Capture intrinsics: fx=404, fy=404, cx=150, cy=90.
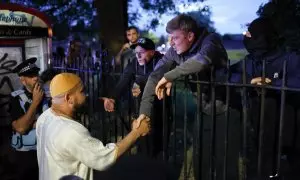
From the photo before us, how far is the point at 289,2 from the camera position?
1053 centimetres

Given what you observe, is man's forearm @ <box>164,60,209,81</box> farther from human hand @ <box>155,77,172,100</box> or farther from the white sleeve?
the white sleeve

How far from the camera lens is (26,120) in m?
4.29

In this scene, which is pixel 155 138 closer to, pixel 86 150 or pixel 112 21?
pixel 86 150

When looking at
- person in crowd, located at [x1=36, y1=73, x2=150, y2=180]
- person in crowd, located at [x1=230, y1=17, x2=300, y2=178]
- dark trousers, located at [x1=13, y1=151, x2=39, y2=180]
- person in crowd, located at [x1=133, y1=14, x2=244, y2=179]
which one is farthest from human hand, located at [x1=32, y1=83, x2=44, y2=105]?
person in crowd, located at [x1=230, y1=17, x2=300, y2=178]

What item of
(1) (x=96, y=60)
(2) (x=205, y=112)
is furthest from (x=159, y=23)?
(2) (x=205, y=112)

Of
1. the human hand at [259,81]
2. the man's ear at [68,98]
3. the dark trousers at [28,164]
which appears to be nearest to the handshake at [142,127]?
the man's ear at [68,98]

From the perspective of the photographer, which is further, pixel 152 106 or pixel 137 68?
pixel 137 68

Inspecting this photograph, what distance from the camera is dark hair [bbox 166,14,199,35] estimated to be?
372 centimetres

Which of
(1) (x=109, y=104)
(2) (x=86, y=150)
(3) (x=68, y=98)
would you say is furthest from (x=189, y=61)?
(1) (x=109, y=104)

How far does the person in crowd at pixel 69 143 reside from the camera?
9.11 feet

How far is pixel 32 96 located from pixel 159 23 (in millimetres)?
16488

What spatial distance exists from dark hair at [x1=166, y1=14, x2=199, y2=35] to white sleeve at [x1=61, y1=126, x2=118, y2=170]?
1441mm

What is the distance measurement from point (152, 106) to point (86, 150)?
55.6 inches

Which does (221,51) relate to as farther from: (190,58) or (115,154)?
(115,154)
